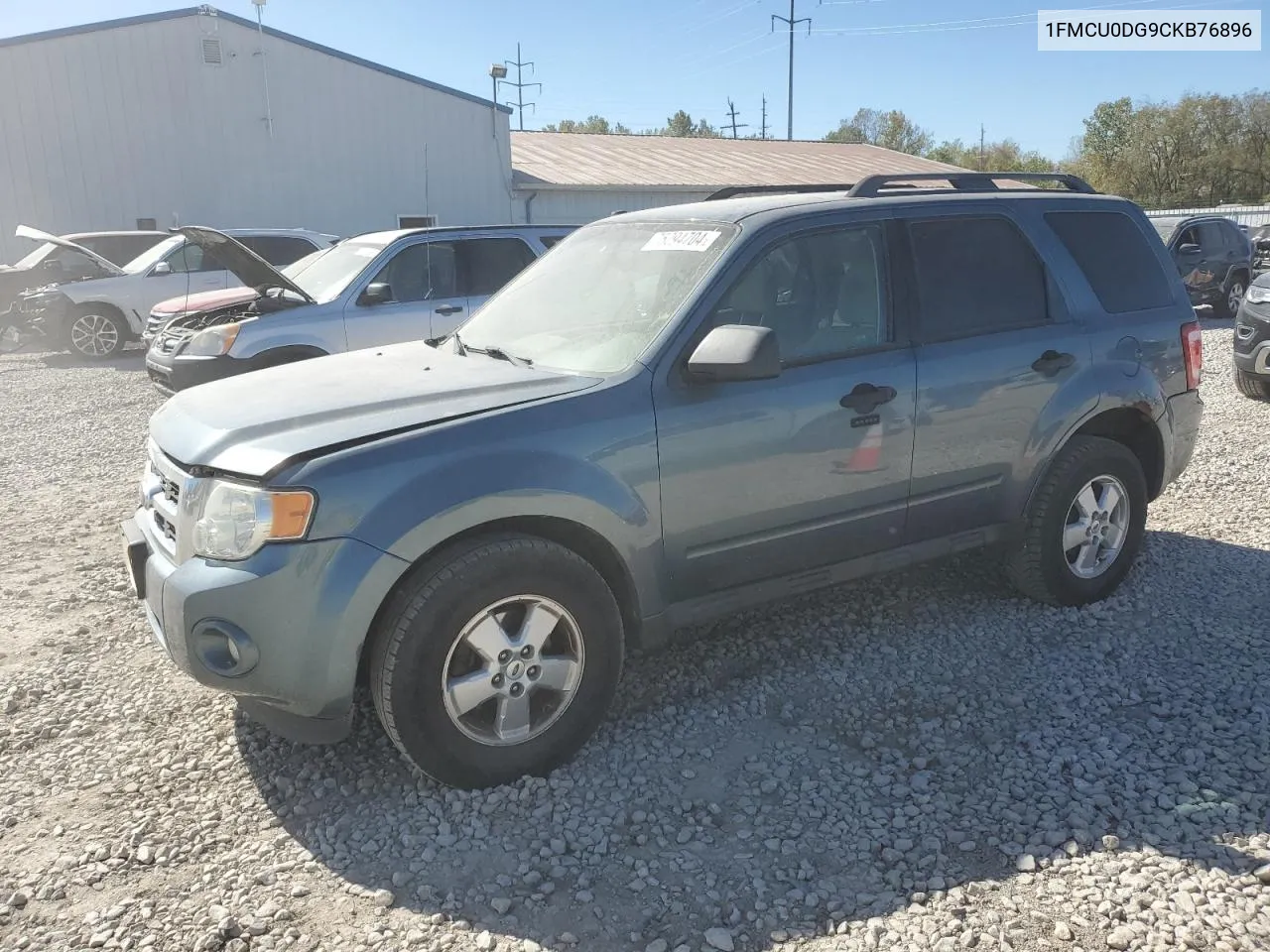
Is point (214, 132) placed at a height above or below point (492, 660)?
above

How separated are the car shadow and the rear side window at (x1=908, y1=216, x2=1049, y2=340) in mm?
1390

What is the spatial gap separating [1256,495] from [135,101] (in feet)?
69.8

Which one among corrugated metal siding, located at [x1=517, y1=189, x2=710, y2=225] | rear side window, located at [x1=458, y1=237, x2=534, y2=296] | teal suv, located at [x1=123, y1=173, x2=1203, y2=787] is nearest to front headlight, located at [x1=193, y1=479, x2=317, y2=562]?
teal suv, located at [x1=123, y1=173, x2=1203, y2=787]

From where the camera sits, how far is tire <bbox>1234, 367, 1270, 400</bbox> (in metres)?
8.92

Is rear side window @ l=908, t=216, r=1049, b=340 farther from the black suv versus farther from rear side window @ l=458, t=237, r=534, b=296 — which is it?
the black suv

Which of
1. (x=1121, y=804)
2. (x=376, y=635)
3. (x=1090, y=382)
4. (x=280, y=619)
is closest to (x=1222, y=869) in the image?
(x=1121, y=804)

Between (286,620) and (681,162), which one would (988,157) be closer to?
(681,162)

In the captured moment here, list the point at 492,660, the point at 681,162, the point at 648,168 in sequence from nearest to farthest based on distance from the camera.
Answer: the point at 492,660 < the point at 648,168 < the point at 681,162

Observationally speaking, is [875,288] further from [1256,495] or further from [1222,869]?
A: [1256,495]

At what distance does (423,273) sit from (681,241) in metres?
5.11

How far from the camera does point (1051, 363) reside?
4168 millimetres

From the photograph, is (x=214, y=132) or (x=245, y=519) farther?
(x=214, y=132)

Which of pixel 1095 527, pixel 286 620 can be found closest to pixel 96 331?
pixel 286 620

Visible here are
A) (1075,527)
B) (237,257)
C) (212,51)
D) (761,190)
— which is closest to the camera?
(1075,527)
